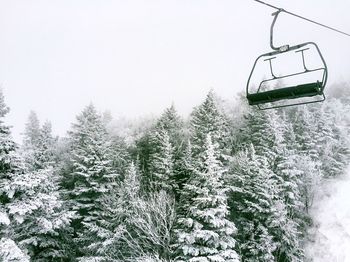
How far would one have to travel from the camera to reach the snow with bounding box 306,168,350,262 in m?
31.5

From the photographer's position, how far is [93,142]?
3067cm

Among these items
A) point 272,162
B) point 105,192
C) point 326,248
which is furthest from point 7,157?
point 326,248

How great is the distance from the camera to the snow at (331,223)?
3153cm

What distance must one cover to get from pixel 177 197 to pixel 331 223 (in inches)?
566

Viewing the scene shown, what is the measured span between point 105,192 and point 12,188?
1365 cm

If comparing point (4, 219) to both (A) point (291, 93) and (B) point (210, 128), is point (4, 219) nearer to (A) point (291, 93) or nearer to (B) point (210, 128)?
(A) point (291, 93)

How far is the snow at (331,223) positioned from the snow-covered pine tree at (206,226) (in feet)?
45.0

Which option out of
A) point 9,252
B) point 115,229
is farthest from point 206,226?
point 9,252

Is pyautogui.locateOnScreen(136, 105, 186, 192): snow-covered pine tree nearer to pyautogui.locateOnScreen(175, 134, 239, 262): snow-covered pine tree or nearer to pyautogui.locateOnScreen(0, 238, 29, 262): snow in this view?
pyautogui.locateOnScreen(175, 134, 239, 262): snow-covered pine tree

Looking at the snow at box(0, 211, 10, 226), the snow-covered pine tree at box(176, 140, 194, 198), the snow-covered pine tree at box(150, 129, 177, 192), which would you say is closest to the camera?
the snow at box(0, 211, 10, 226)

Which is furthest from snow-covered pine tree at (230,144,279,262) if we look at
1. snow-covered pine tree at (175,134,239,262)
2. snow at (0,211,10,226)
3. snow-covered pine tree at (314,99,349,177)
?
snow at (0,211,10,226)

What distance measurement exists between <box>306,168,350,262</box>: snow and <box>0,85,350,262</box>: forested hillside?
2.90 ft

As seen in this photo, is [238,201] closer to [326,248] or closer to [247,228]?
[247,228]

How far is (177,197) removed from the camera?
1204 inches
